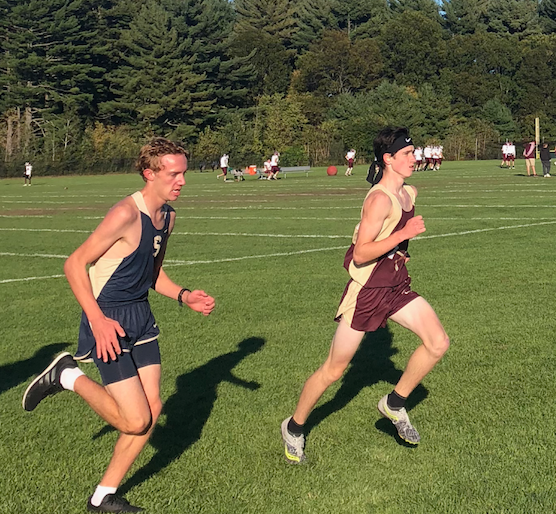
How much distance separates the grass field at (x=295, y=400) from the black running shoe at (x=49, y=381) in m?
0.47

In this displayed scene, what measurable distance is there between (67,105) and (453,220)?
68.4m

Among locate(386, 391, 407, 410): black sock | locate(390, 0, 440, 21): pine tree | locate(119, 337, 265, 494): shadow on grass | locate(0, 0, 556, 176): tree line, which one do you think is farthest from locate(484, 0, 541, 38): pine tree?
locate(386, 391, 407, 410): black sock

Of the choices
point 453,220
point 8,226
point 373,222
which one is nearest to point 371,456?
point 373,222

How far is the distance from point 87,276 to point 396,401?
222 centimetres

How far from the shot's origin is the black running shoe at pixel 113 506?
181 inches

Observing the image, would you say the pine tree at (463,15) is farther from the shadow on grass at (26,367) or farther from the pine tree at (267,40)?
the shadow on grass at (26,367)

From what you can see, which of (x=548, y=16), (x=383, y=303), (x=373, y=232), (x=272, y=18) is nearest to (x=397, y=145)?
(x=373, y=232)

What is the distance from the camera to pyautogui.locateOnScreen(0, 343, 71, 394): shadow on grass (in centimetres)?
730

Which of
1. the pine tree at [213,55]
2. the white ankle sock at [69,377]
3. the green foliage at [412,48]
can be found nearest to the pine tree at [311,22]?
the green foliage at [412,48]

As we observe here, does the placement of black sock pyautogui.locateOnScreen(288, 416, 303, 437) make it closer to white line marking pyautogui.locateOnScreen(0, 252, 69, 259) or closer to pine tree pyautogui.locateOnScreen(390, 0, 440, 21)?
white line marking pyautogui.locateOnScreen(0, 252, 69, 259)

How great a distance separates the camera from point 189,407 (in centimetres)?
643

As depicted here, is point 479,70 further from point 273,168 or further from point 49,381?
point 49,381

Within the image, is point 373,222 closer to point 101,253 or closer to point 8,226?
point 101,253

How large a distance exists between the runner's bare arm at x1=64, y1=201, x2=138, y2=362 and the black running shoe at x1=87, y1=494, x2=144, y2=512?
0.77 metres
